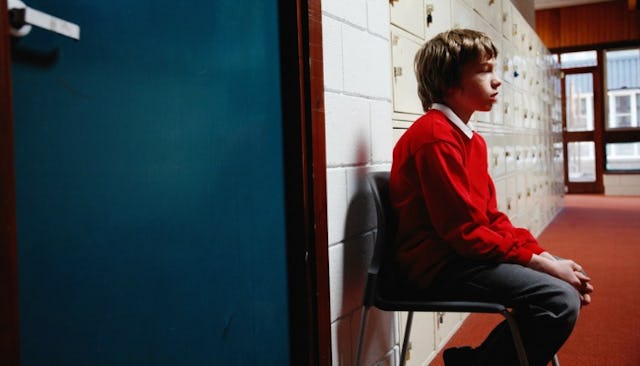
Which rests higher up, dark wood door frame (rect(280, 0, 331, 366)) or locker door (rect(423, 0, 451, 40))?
locker door (rect(423, 0, 451, 40))

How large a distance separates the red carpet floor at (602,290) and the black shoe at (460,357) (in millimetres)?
525

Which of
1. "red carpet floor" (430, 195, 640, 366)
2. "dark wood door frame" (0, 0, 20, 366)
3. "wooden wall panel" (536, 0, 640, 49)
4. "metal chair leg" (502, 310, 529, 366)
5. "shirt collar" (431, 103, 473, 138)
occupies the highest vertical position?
"wooden wall panel" (536, 0, 640, 49)

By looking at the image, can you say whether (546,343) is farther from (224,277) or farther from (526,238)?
(224,277)

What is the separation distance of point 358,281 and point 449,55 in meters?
0.70

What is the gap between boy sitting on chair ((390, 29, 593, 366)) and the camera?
143cm

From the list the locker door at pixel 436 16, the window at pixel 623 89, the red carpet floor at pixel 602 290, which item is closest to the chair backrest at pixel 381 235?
the red carpet floor at pixel 602 290

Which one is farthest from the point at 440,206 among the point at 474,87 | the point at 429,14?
the point at 429,14

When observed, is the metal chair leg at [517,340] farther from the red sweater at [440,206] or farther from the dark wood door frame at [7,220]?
the dark wood door frame at [7,220]

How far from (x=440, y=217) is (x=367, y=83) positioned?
1.61 ft

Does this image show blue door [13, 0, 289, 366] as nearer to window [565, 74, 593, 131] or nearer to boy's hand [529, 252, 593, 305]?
boy's hand [529, 252, 593, 305]

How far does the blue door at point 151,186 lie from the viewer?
0.80 metres

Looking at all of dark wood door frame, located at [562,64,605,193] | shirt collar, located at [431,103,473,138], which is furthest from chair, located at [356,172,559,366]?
dark wood door frame, located at [562,64,605,193]

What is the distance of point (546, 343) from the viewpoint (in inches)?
56.1

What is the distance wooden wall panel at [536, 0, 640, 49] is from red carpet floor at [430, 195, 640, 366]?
148 inches
